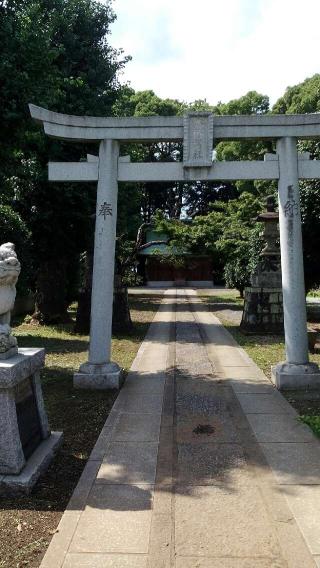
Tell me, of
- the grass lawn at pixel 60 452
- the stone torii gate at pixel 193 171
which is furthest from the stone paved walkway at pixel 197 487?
the stone torii gate at pixel 193 171

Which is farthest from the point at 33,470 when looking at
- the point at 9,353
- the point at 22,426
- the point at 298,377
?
the point at 298,377

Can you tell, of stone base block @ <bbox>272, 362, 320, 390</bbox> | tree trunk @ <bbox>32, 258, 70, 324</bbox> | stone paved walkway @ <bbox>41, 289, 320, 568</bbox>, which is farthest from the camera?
tree trunk @ <bbox>32, 258, 70, 324</bbox>

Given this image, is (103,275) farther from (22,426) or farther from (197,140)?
(22,426)

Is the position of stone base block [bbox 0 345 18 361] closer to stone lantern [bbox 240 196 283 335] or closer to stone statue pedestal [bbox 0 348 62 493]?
stone statue pedestal [bbox 0 348 62 493]

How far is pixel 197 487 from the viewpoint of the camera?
4.35m

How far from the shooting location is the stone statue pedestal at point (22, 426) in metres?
4.19

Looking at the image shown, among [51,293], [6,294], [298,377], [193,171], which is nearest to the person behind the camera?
[6,294]

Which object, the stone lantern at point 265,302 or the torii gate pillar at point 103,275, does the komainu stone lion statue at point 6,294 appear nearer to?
the torii gate pillar at point 103,275

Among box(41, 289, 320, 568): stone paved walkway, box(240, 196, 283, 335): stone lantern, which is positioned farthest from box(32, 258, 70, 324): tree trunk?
box(41, 289, 320, 568): stone paved walkway

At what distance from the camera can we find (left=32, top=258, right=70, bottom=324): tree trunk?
55.2ft

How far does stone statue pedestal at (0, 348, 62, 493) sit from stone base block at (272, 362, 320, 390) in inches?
165

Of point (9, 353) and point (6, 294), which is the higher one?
point (6, 294)

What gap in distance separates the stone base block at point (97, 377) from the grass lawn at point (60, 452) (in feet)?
0.55

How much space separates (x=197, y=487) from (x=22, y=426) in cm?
178
